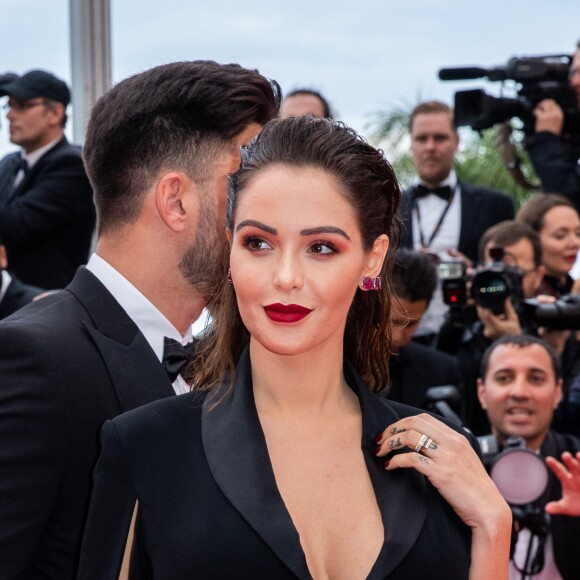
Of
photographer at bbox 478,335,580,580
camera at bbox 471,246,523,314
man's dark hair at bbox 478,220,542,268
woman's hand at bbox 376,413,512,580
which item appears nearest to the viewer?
woman's hand at bbox 376,413,512,580

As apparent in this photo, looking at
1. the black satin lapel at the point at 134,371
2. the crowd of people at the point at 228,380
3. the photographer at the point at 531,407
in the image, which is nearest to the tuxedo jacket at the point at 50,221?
the photographer at the point at 531,407

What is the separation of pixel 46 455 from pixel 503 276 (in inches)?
112

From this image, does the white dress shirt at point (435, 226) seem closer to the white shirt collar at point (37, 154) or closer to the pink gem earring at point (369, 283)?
the white shirt collar at point (37, 154)

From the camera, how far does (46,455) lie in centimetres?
169

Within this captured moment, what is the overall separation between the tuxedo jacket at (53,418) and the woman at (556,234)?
3.41 m

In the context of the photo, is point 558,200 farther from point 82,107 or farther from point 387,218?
point 387,218

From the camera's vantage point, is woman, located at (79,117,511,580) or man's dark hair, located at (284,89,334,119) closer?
woman, located at (79,117,511,580)

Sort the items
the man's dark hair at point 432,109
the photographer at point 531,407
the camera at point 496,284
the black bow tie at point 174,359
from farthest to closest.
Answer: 1. the man's dark hair at point 432,109
2. the camera at point 496,284
3. the photographer at point 531,407
4. the black bow tie at point 174,359

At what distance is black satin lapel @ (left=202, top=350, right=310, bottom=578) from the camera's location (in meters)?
1.51

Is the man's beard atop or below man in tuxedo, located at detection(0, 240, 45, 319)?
atop

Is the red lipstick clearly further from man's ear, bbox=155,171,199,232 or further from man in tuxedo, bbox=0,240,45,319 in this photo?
man in tuxedo, bbox=0,240,45,319

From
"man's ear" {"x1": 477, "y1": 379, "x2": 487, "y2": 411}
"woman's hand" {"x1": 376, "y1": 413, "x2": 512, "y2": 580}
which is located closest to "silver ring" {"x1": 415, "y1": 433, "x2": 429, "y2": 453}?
"woman's hand" {"x1": 376, "y1": 413, "x2": 512, "y2": 580}

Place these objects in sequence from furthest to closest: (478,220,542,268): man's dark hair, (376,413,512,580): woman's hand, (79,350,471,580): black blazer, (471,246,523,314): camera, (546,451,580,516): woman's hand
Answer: (478,220,542,268): man's dark hair
(471,246,523,314): camera
(546,451,580,516): woman's hand
(376,413,512,580): woman's hand
(79,350,471,580): black blazer

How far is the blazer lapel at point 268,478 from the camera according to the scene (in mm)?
1522
